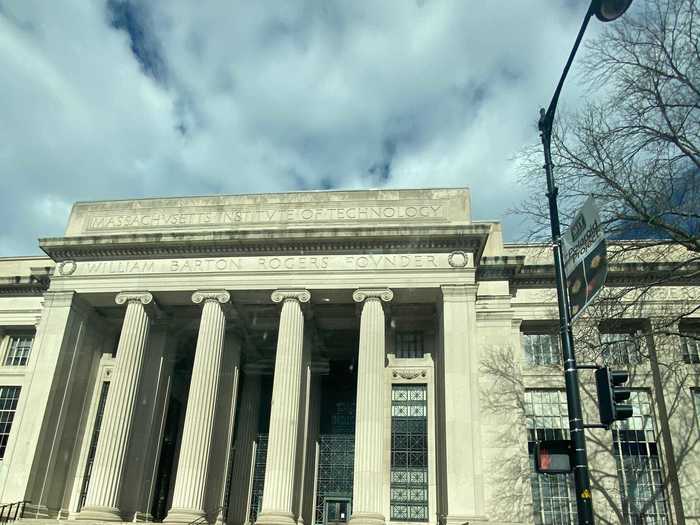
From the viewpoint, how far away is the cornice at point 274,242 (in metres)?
24.0

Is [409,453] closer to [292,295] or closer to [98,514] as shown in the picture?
[292,295]

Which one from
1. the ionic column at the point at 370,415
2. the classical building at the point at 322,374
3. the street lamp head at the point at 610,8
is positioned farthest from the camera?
the classical building at the point at 322,374

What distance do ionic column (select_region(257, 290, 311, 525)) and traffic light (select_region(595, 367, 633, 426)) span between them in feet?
47.8

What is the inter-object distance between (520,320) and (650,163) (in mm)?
11443

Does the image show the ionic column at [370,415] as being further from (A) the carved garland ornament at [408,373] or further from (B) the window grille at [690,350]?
(B) the window grille at [690,350]

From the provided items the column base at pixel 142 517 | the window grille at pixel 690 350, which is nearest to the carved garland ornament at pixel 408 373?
the window grille at pixel 690 350

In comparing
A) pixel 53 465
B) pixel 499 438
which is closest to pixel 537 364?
pixel 499 438

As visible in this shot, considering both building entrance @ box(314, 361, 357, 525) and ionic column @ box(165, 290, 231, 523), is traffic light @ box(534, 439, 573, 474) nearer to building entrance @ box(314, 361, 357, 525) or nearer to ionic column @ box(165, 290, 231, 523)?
ionic column @ box(165, 290, 231, 523)

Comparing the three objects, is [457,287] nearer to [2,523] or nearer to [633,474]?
[633,474]

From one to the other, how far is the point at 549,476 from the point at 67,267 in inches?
843

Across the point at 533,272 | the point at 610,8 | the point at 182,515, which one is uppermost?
the point at 533,272

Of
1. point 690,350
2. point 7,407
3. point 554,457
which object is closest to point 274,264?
point 7,407

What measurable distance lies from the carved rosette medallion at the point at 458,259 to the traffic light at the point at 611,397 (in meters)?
14.3

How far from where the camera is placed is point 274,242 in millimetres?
24859
